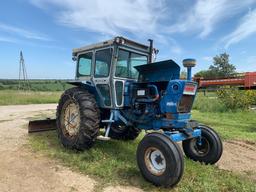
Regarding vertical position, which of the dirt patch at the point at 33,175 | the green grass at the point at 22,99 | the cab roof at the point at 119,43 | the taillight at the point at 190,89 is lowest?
the dirt patch at the point at 33,175

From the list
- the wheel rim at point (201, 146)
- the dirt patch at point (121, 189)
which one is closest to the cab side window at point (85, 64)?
the wheel rim at point (201, 146)

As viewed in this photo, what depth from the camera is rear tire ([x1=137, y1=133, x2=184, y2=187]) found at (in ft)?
12.6

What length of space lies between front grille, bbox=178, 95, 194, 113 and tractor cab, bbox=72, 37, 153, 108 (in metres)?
1.36

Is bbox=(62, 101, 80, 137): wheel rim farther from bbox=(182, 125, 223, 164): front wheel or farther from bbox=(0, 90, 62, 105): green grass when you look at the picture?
bbox=(0, 90, 62, 105): green grass

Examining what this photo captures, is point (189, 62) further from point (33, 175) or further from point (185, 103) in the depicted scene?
point (33, 175)

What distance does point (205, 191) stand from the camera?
3764 mm

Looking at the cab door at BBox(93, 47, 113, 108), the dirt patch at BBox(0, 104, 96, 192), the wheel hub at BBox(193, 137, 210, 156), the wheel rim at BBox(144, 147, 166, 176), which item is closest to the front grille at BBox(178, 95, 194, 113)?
the wheel hub at BBox(193, 137, 210, 156)

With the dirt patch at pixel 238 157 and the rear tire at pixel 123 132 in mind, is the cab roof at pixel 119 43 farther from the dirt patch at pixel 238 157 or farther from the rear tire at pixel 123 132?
the dirt patch at pixel 238 157

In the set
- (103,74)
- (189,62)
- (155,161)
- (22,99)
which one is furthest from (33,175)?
(22,99)

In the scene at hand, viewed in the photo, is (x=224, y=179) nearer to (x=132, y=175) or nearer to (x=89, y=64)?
(x=132, y=175)

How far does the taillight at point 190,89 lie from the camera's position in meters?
4.63

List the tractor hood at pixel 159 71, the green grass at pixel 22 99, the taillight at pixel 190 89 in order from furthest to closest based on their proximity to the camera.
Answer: the green grass at pixel 22 99 → the tractor hood at pixel 159 71 → the taillight at pixel 190 89

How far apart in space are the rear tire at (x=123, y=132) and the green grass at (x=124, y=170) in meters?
0.43

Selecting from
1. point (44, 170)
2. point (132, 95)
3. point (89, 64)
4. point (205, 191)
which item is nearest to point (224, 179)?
point (205, 191)
